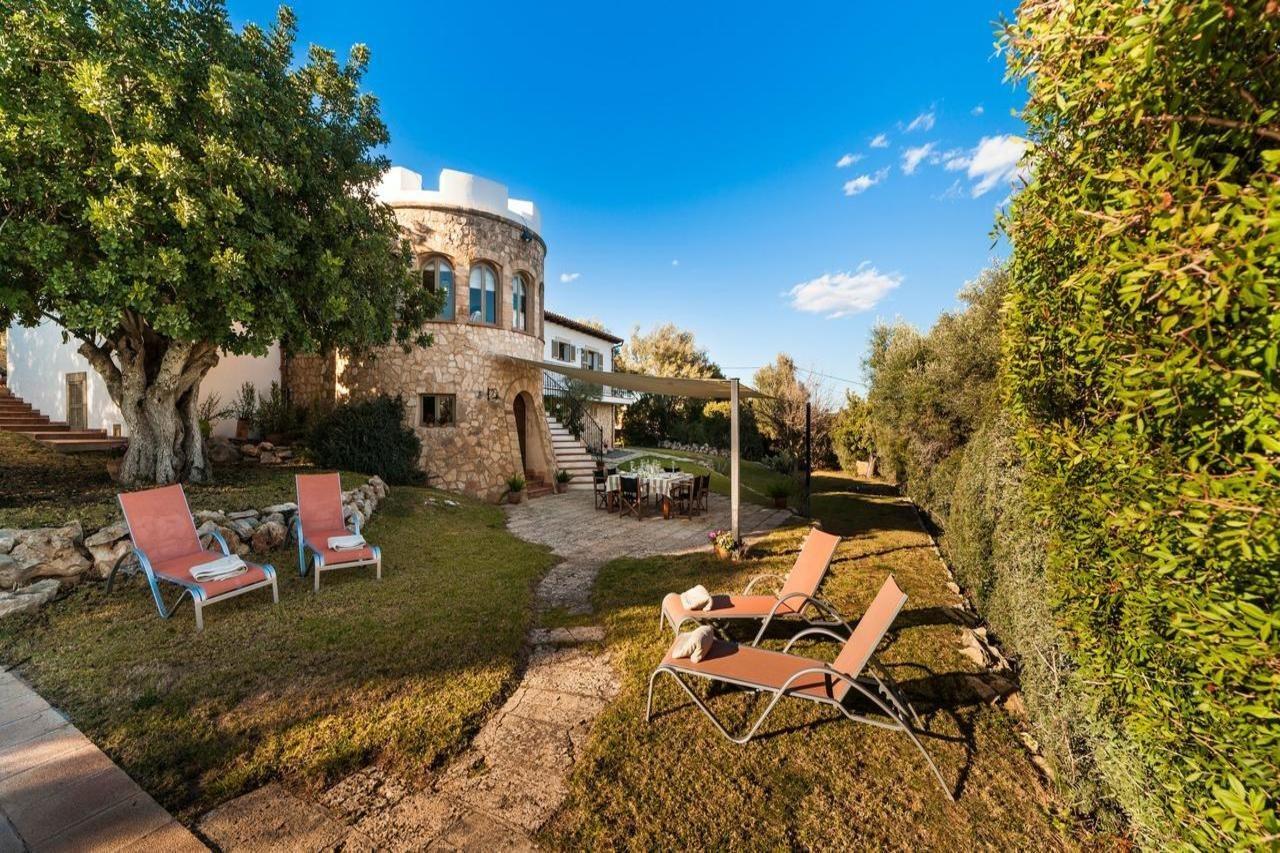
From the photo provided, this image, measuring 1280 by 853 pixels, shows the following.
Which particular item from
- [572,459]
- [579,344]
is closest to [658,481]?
[572,459]

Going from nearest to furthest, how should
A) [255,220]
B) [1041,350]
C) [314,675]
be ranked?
[1041,350], [314,675], [255,220]

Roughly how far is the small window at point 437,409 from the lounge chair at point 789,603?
35.5 ft

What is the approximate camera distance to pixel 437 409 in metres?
14.3

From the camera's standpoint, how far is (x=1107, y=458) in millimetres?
2182

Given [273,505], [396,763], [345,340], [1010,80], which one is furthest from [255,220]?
[1010,80]

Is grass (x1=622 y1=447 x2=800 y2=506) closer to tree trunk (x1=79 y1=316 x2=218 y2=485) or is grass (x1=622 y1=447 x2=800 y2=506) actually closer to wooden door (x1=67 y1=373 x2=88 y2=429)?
tree trunk (x1=79 y1=316 x2=218 y2=485)

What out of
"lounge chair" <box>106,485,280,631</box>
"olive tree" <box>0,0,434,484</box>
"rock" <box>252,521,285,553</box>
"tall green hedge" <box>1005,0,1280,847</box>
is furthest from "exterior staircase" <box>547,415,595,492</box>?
"tall green hedge" <box>1005,0,1280,847</box>

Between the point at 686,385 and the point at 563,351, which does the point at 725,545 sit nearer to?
the point at 686,385

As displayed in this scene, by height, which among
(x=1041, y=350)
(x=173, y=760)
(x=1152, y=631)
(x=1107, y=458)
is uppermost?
(x=1041, y=350)

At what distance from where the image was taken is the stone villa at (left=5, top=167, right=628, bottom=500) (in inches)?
535

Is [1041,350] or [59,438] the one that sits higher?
[1041,350]

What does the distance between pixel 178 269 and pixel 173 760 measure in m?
6.01

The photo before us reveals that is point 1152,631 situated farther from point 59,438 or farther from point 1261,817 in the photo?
point 59,438

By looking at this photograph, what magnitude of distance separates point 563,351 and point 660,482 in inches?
636
